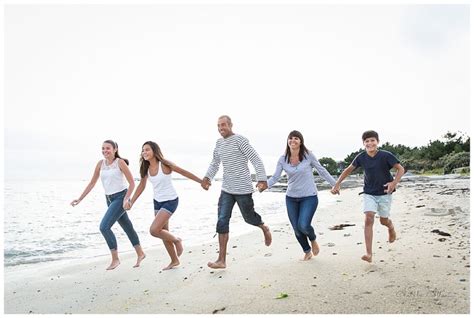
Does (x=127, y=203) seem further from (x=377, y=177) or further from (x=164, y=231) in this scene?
(x=377, y=177)

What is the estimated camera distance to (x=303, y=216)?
5434mm

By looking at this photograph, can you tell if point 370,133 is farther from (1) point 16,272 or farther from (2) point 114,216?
(1) point 16,272

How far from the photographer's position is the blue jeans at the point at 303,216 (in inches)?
212

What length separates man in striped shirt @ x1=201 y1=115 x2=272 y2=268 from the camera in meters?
5.30

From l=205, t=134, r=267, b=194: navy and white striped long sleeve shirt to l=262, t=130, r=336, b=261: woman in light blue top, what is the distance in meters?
0.30

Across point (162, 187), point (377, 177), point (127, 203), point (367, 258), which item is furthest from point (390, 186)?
point (127, 203)

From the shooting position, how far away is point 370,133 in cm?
529

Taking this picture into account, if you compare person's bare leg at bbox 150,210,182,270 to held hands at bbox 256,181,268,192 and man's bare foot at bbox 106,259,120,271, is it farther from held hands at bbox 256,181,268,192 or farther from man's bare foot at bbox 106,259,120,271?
held hands at bbox 256,181,268,192

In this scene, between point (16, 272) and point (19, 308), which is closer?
point (19, 308)

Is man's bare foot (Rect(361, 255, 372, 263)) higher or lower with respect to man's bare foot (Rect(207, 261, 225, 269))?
higher

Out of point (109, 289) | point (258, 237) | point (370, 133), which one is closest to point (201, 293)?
point (109, 289)

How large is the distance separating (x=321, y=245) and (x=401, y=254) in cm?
132

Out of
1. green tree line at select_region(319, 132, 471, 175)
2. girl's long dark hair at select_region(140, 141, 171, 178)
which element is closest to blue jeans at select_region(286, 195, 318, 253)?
girl's long dark hair at select_region(140, 141, 171, 178)

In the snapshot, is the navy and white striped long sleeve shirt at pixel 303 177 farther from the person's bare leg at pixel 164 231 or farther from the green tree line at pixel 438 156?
the green tree line at pixel 438 156
